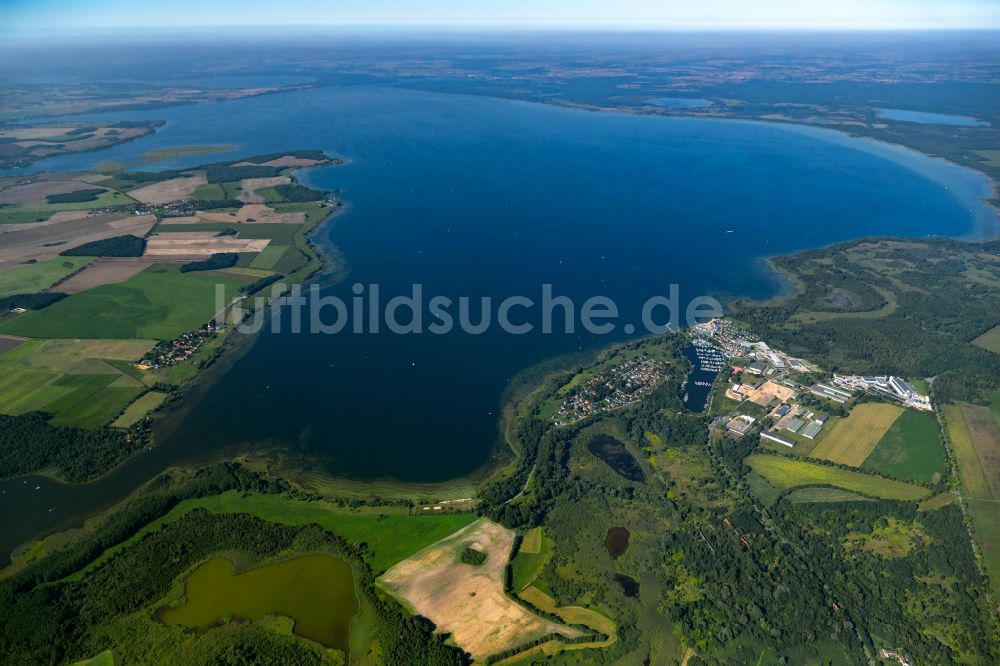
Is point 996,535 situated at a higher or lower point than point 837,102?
lower

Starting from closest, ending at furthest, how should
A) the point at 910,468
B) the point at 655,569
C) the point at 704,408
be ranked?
the point at 655,569 < the point at 910,468 < the point at 704,408

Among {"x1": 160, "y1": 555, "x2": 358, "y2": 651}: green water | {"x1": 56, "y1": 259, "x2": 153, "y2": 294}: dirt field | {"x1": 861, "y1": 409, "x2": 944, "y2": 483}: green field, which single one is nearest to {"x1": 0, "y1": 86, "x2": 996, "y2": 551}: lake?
{"x1": 160, "y1": 555, "x2": 358, "y2": 651}: green water

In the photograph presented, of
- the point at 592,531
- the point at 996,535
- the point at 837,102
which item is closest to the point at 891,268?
the point at 996,535

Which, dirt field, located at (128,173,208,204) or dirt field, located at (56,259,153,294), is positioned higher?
dirt field, located at (128,173,208,204)

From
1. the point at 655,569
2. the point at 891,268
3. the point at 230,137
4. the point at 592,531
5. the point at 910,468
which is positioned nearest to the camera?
the point at 655,569

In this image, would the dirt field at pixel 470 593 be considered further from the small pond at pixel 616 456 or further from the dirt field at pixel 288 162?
the dirt field at pixel 288 162

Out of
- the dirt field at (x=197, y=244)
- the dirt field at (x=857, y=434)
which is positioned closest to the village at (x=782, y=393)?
the dirt field at (x=857, y=434)

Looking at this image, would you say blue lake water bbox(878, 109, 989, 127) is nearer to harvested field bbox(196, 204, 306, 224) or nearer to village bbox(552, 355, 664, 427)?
village bbox(552, 355, 664, 427)

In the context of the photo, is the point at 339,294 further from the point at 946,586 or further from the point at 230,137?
the point at 230,137
